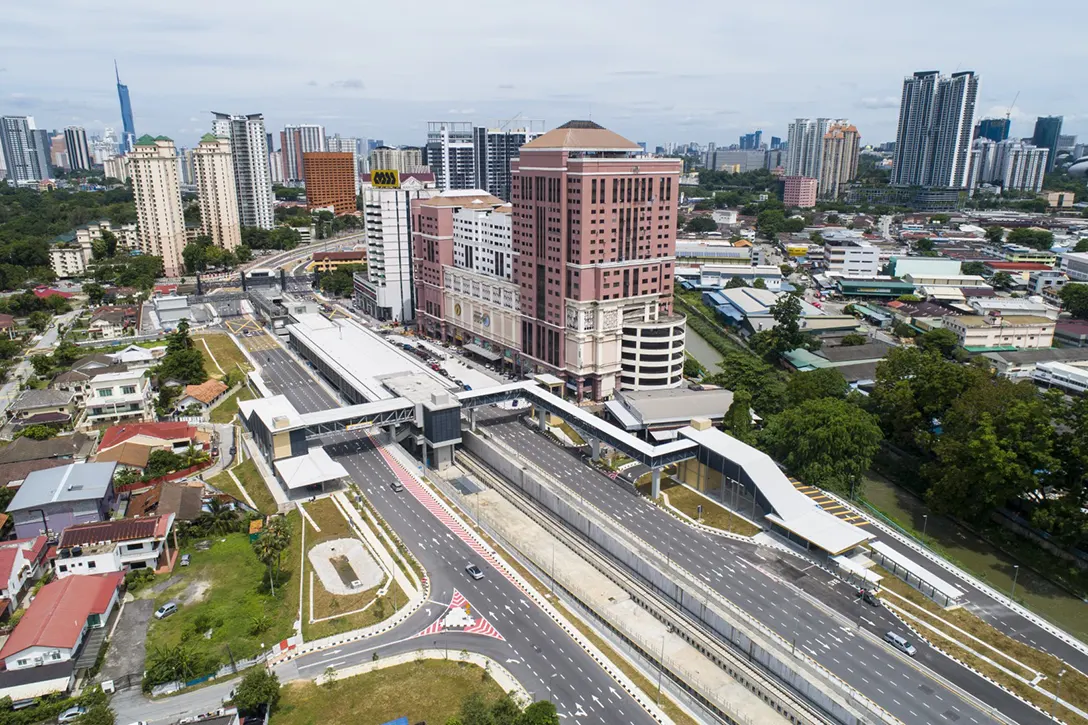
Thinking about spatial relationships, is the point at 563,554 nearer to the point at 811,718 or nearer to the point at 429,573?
the point at 429,573

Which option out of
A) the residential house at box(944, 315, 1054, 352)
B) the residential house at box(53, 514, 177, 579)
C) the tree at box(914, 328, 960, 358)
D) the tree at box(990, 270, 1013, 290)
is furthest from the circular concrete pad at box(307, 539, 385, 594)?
the tree at box(990, 270, 1013, 290)

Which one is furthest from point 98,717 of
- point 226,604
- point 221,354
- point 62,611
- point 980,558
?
point 221,354

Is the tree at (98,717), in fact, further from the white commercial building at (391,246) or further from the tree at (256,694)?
the white commercial building at (391,246)

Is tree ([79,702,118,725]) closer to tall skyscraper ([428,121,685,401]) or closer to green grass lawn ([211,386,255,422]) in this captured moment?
green grass lawn ([211,386,255,422])

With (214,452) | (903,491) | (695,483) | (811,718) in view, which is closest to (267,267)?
(214,452)

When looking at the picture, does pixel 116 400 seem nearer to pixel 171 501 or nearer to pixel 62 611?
pixel 171 501

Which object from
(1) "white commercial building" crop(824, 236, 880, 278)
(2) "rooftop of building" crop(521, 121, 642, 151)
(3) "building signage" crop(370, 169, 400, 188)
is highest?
(2) "rooftop of building" crop(521, 121, 642, 151)
